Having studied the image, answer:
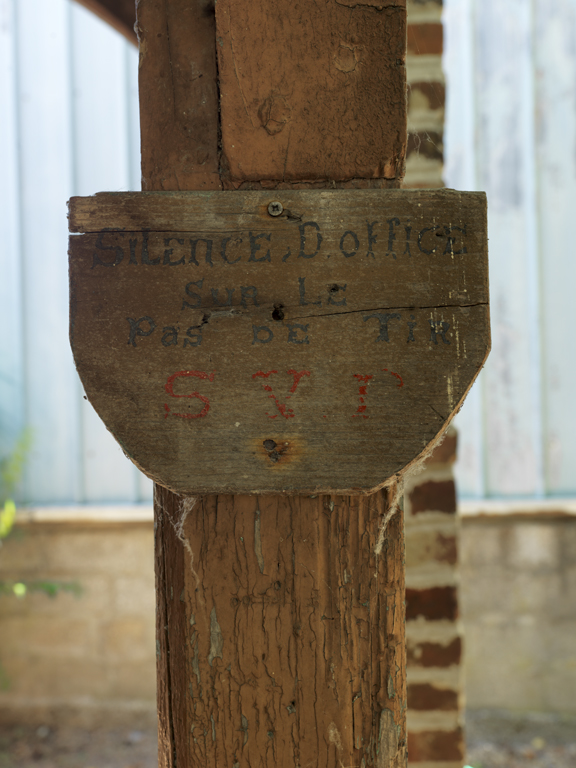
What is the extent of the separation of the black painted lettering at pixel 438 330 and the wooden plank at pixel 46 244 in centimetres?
225

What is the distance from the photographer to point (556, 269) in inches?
95.7

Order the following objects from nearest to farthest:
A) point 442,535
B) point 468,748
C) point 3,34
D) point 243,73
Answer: point 243,73 → point 442,535 → point 468,748 → point 3,34

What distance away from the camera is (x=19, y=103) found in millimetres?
2543

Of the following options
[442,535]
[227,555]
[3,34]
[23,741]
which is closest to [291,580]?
[227,555]

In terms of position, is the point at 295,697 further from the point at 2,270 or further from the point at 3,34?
the point at 3,34

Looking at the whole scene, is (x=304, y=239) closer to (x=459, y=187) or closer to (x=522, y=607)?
(x=459, y=187)

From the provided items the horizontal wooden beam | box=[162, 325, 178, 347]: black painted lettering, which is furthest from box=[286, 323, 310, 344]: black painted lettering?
the horizontal wooden beam

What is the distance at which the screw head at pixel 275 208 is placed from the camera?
22.7 inches

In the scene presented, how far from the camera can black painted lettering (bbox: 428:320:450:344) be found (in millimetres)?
568

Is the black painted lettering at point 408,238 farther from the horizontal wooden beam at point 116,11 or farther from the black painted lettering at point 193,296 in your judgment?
the horizontal wooden beam at point 116,11

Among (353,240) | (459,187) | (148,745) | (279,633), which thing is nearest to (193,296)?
(353,240)

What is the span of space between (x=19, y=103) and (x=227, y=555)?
259 centimetres

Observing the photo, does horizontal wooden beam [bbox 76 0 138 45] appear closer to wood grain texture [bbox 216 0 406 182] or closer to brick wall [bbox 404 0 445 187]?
brick wall [bbox 404 0 445 187]

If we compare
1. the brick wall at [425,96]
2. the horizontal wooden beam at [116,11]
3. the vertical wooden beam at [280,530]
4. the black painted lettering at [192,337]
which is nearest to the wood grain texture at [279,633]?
the vertical wooden beam at [280,530]
